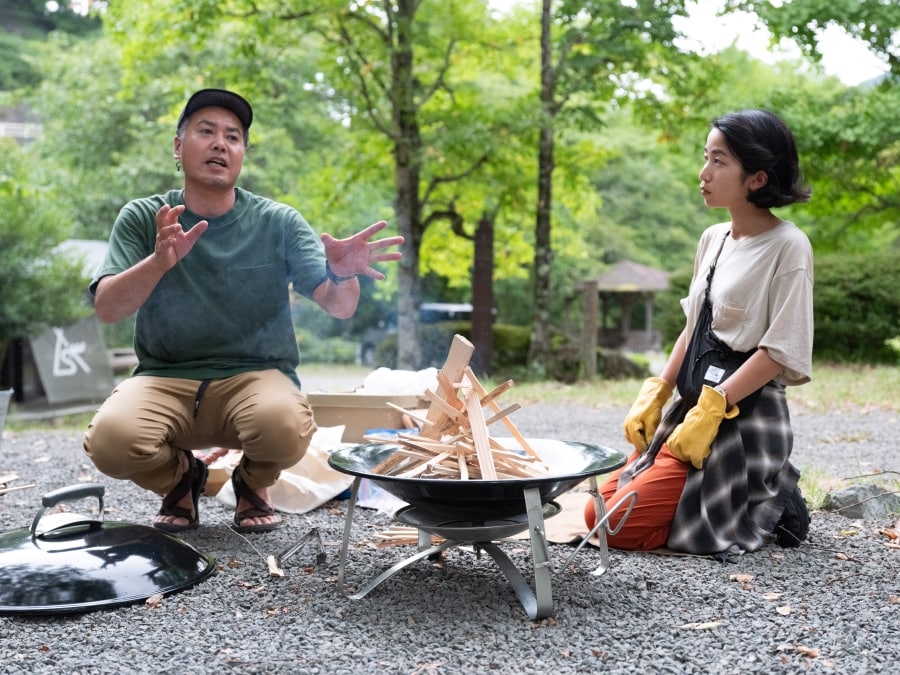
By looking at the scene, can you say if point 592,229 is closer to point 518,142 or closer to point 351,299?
point 518,142

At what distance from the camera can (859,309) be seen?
478 inches

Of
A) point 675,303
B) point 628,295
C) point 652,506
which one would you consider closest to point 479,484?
point 652,506

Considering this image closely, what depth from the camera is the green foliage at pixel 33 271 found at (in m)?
10.7

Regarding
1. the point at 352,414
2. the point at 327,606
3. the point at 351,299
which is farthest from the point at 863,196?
the point at 327,606

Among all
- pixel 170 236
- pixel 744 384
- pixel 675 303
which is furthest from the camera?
pixel 675 303

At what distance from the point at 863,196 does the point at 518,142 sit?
4441 mm

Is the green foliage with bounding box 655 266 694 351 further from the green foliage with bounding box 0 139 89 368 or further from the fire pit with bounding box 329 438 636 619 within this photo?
the fire pit with bounding box 329 438 636 619

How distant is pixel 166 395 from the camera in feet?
10.4

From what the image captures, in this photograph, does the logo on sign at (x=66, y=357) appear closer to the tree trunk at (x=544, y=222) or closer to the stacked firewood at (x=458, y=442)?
the tree trunk at (x=544, y=222)

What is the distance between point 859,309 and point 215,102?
1123cm

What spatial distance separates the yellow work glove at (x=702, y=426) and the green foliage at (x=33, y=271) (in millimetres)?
9615

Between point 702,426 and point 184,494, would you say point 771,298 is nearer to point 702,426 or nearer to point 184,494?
point 702,426

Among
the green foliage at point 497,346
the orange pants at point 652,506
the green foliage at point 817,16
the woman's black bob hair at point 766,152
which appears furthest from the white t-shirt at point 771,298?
the green foliage at point 497,346

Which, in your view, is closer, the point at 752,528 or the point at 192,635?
the point at 192,635
